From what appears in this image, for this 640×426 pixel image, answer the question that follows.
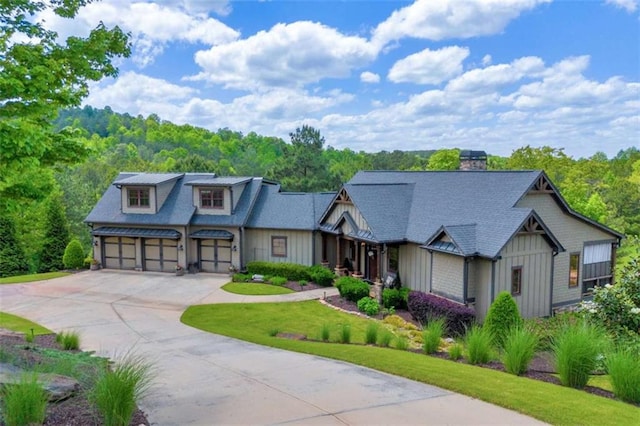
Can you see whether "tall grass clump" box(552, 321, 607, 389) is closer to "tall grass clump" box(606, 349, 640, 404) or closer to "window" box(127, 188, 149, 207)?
"tall grass clump" box(606, 349, 640, 404)

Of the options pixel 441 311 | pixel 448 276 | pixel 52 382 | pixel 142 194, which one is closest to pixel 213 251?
pixel 142 194

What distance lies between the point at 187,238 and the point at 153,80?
9.19 meters

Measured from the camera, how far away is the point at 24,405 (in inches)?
212

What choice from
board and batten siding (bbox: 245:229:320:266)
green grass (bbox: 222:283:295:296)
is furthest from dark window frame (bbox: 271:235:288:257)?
green grass (bbox: 222:283:295:296)

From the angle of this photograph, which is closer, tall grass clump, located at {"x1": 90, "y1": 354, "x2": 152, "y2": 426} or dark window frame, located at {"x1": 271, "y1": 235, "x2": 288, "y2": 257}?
tall grass clump, located at {"x1": 90, "y1": 354, "x2": 152, "y2": 426}

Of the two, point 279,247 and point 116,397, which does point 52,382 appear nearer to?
point 116,397

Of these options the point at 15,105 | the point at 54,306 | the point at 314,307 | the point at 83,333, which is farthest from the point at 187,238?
the point at 15,105

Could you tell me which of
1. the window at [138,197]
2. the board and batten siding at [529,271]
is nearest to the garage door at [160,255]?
the window at [138,197]

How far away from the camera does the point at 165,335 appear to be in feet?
47.7

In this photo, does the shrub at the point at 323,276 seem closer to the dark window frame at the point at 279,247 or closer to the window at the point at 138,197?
the dark window frame at the point at 279,247

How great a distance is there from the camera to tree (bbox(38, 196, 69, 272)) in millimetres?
29938

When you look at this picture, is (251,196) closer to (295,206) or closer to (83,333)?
(295,206)

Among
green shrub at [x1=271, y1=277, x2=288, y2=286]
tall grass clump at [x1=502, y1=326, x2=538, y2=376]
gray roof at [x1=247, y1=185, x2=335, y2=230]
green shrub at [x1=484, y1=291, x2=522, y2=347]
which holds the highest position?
gray roof at [x1=247, y1=185, x2=335, y2=230]

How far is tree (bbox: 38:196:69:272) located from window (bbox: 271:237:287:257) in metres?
14.2
